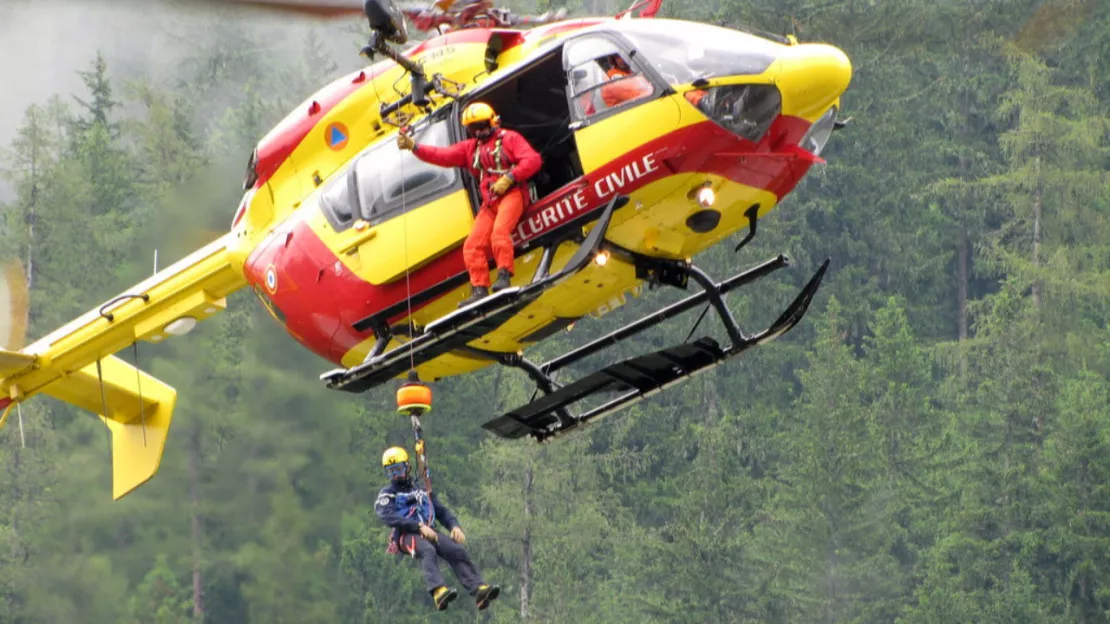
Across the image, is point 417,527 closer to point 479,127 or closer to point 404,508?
point 404,508

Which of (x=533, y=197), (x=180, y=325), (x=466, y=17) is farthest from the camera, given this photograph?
(x=180, y=325)

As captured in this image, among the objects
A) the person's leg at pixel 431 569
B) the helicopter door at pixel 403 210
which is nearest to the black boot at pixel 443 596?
the person's leg at pixel 431 569

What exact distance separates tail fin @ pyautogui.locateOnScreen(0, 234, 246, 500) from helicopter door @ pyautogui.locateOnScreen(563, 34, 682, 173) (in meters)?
3.91

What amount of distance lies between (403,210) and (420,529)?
224cm

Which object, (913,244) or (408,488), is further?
(913,244)

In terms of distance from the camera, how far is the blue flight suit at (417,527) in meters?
17.5

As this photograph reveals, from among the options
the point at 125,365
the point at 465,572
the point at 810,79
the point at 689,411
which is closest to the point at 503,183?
the point at 810,79

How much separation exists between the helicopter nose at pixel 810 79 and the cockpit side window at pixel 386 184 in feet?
7.95

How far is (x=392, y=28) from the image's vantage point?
15.8m

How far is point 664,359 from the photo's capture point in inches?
695

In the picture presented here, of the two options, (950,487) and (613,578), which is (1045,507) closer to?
(950,487)

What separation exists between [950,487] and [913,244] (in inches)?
515

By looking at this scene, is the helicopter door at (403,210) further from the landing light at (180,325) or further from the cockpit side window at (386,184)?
the landing light at (180,325)

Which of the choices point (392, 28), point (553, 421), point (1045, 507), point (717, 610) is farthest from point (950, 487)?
point (392, 28)
